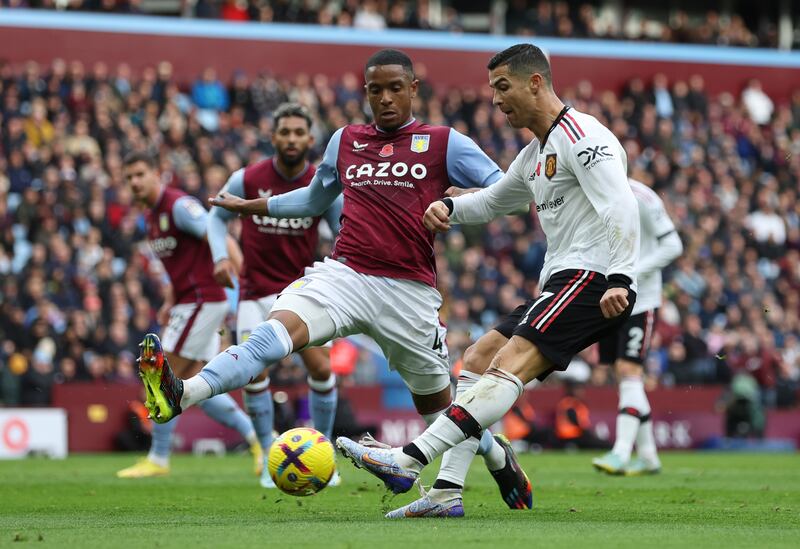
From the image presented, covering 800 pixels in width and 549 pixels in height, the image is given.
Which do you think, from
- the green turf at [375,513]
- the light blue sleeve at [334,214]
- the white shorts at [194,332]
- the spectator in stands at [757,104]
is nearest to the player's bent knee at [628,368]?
the green turf at [375,513]

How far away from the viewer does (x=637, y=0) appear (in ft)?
125

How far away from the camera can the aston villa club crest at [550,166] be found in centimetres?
766

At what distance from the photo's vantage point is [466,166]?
→ 8.30 meters

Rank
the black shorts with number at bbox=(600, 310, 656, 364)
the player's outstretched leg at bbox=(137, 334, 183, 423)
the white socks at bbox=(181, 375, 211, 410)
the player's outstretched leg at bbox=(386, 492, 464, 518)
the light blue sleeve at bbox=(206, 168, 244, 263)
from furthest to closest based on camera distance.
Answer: the black shorts with number at bbox=(600, 310, 656, 364), the light blue sleeve at bbox=(206, 168, 244, 263), the player's outstretched leg at bbox=(386, 492, 464, 518), the white socks at bbox=(181, 375, 211, 410), the player's outstretched leg at bbox=(137, 334, 183, 423)

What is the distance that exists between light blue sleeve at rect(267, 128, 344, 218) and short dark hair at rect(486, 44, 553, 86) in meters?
1.30

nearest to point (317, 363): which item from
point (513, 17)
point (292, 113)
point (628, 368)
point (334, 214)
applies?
point (334, 214)

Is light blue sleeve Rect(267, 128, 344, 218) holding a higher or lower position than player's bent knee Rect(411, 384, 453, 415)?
higher

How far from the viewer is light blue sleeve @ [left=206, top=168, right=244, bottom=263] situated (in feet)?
34.9

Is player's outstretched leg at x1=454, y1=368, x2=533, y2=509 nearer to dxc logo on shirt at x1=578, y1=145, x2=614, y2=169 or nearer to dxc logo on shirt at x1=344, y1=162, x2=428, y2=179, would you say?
dxc logo on shirt at x1=344, y1=162, x2=428, y2=179

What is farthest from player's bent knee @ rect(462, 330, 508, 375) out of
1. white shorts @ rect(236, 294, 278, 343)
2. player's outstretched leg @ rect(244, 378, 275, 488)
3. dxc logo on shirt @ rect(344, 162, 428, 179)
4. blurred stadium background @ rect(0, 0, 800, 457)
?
blurred stadium background @ rect(0, 0, 800, 457)

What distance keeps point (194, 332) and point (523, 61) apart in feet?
18.0

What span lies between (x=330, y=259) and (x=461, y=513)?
1.73 m

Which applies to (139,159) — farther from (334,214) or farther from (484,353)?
(484,353)

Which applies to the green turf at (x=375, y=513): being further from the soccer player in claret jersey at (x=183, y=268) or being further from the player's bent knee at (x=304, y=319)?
the soccer player in claret jersey at (x=183, y=268)
